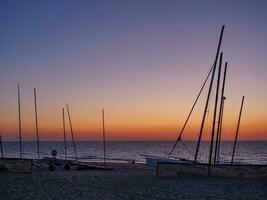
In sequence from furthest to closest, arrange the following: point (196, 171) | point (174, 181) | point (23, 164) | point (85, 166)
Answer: point (85, 166) < point (23, 164) < point (196, 171) < point (174, 181)

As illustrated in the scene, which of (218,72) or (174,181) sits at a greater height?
(218,72)

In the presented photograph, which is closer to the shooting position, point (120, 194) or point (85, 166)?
point (120, 194)

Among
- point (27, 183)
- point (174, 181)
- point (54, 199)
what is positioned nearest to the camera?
point (54, 199)

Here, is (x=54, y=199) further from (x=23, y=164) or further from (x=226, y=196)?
(x=23, y=164)

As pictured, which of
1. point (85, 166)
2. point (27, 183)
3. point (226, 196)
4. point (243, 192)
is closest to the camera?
point (226, 196)

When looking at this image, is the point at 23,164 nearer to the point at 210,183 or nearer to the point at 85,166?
the point at 85,166

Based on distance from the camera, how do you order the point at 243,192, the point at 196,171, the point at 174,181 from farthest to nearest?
the point at 196,171 → the point at 174,181 → the point at 243,192

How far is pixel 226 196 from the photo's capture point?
18.3 m

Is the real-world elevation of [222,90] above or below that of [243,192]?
above

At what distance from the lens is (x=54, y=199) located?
16750mm

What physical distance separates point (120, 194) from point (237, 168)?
38.7ft

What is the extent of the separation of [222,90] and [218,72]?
4079mm

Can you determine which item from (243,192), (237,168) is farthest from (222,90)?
(243,192)

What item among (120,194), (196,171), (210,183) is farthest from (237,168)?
(120,194)
